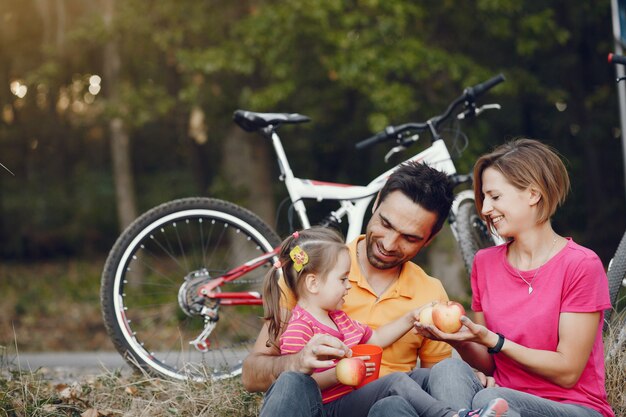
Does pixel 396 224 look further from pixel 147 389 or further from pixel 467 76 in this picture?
pixel 467 76

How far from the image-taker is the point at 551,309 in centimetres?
298

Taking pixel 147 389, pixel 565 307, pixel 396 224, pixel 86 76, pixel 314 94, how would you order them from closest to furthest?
1. pixel 565 307
2. pixel 396 224
3. pixel 147 389
4. pixel 314 94
5. pixel 86 76

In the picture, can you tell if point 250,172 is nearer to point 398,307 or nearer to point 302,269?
point 398,307

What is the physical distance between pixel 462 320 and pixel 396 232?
57 cm

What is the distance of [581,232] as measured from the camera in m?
13.7

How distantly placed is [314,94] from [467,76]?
308 cm

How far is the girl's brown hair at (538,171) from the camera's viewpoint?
121 inches

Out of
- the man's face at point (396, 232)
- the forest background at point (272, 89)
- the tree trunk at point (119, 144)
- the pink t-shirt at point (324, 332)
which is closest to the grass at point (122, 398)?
the pink t-shirt at point (324, 332)

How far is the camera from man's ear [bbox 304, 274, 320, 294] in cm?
308

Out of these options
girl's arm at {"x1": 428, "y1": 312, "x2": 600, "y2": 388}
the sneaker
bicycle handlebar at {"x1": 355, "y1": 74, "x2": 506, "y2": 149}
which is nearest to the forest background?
bicycle handlebar at {"x1": 355, "y1": 74, "x2": 506, "y2": 149}

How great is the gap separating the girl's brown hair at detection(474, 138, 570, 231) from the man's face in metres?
0.39

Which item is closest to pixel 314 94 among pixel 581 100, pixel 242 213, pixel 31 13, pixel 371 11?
pixel 371 11

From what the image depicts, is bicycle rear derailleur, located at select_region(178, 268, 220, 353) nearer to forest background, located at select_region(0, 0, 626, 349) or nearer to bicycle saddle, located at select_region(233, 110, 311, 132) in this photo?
bicycle saddle, located at select_region(233, 110, 311, 132)

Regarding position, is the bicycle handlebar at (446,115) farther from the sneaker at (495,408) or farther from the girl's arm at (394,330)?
the sneaker at (495,408)
